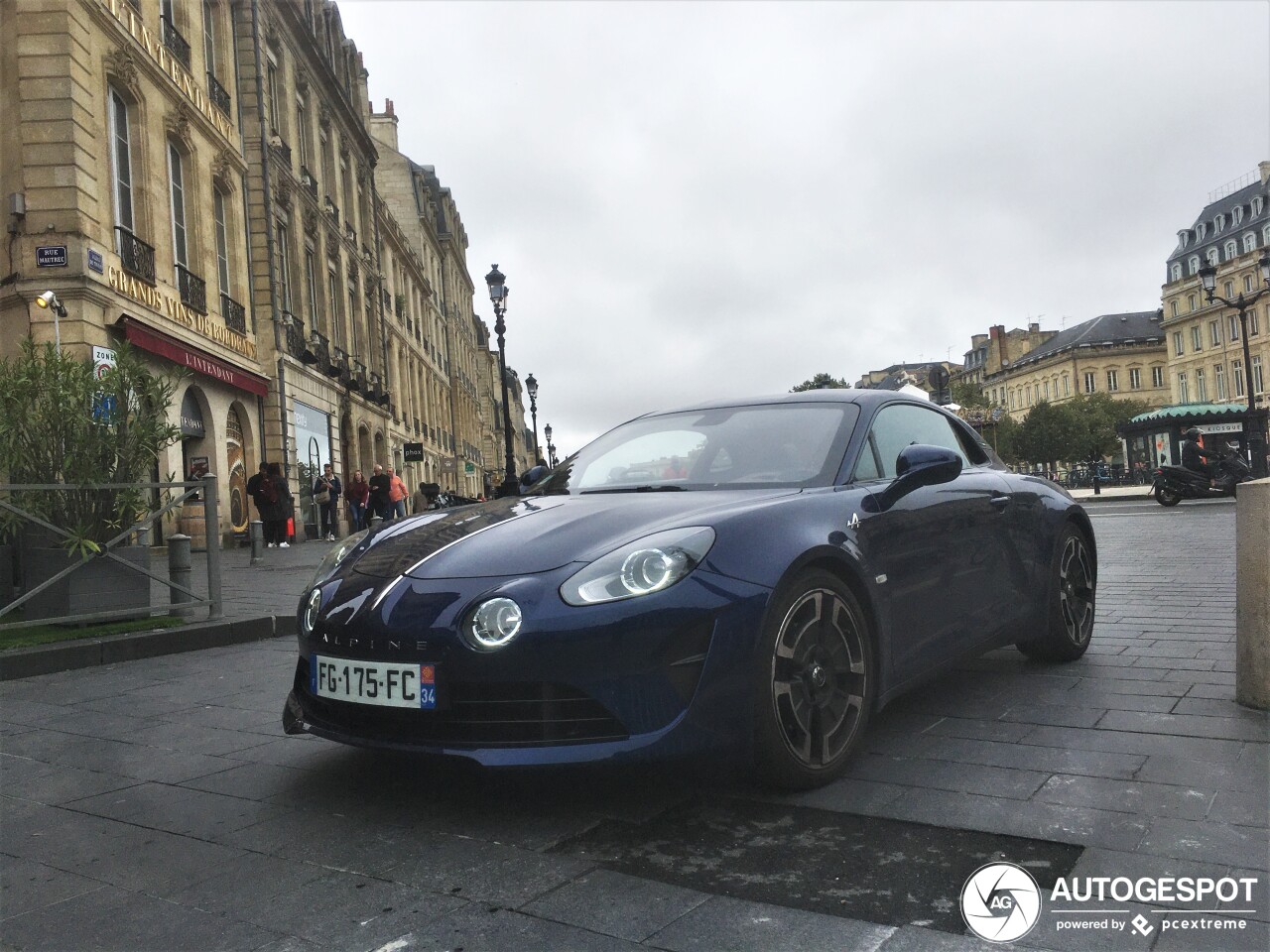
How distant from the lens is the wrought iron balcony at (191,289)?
1920 centimetres

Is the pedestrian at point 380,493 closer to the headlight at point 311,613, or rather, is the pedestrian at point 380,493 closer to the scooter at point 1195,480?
the scooter at point 1195,480

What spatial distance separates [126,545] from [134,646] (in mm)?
884

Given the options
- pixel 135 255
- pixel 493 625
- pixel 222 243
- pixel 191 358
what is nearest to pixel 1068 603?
pixel 493 625

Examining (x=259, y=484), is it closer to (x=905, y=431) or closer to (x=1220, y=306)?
(x=905, y=431)

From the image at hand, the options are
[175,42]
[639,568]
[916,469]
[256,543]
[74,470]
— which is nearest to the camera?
[639,568]

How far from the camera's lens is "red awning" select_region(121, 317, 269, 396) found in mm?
16500

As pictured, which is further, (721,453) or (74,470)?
(74,470)

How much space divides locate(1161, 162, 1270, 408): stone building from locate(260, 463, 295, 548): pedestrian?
2604 inches

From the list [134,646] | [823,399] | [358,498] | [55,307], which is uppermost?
[55,307]

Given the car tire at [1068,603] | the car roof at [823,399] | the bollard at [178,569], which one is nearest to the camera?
the car roof at [823,399]

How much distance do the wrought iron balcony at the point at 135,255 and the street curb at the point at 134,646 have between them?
11.5m

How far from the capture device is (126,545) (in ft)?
23.9

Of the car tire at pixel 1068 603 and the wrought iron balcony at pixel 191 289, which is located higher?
the wrought iron balcony at pixel 191 289

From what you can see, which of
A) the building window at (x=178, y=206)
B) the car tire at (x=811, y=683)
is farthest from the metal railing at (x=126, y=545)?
the building window at (x=178, y=206)
